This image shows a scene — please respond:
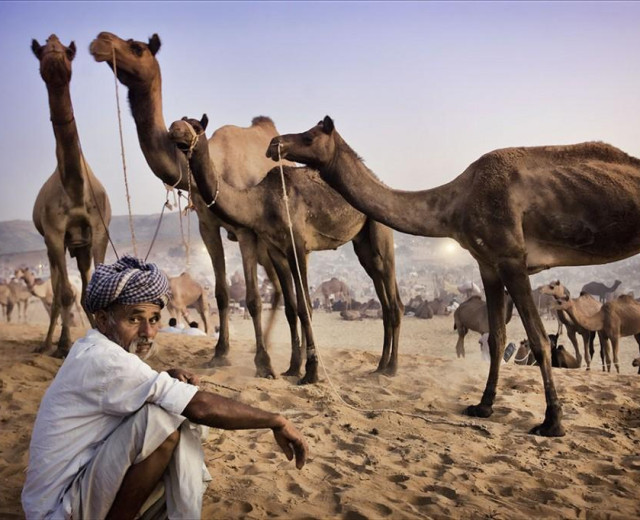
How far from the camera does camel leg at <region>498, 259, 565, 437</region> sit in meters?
5.62

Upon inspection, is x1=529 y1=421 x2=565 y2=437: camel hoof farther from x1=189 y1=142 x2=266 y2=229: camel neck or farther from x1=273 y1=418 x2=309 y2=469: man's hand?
x1=189 y1=142 x2=266 y2=229: camel neck

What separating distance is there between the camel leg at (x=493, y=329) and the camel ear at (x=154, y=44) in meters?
5.07

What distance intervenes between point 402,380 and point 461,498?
13.5ft

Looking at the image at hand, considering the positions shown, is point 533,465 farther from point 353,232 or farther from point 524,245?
point 353,232

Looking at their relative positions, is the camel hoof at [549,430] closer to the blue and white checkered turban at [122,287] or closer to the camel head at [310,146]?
the camel head at [310,146]

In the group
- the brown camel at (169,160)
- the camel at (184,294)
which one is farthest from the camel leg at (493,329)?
the camel at (184,294)

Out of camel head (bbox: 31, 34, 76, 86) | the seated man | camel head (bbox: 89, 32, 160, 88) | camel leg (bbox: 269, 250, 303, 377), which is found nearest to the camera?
the seated man

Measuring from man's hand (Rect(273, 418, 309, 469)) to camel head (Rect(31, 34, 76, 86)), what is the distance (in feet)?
19.8

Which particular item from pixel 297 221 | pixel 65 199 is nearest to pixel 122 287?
pixel 297 221

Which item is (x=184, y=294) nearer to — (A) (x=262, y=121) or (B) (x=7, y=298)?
(B) (x=7, y=298)

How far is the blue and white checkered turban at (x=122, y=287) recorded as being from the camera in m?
3.01

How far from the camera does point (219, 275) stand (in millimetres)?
8945

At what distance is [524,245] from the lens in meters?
5.84

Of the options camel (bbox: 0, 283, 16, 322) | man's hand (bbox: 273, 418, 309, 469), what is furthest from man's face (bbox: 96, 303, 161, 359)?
camel (bbox: 0, 283, 16, 322)
